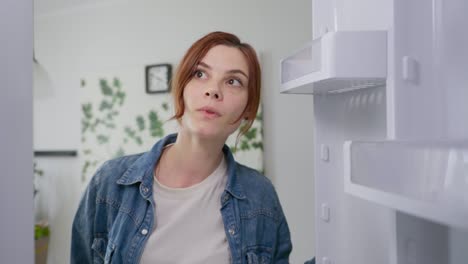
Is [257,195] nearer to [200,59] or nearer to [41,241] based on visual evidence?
[200,59]

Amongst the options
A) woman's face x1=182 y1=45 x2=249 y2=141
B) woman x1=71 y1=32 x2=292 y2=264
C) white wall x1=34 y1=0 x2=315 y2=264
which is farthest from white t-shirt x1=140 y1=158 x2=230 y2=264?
white wall x1=34 y1=0 x2=315 y2=264

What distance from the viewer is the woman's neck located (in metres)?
0.64

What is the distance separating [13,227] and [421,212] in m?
0.27

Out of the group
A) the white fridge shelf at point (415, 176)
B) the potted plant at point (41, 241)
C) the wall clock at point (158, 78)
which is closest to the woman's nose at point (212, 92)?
the white fridge shelf at point (415, 176)

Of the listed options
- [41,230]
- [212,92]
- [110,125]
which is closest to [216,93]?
[212,92]

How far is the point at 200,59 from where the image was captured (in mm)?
610

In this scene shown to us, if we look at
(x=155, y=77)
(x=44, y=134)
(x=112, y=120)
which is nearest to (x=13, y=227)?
(x=155, y=77)

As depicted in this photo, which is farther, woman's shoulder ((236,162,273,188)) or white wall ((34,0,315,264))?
white wall ((34,0,315,264))

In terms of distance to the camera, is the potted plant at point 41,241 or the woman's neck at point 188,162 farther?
the potted plant at point 41,241

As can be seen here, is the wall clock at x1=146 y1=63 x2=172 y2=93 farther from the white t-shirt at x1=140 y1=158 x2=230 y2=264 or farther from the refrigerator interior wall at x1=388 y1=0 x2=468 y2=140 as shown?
the refrigerator interior wall at x1=388 y1=0 x2=468 y2=140

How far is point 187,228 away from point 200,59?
276 mm

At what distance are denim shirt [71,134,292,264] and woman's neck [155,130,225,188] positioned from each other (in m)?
0.03

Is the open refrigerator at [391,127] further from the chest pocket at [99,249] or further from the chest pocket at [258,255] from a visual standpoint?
Answer: the chest pocket at [99,249]

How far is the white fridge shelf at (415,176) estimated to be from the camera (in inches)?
8.1
